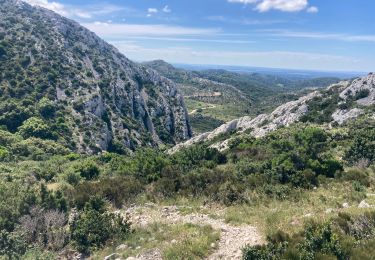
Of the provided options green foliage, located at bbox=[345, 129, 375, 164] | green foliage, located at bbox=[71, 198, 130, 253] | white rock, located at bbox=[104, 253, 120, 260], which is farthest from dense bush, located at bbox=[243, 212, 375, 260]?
green foliage, located at bbox=[345, 129, 375, 164]

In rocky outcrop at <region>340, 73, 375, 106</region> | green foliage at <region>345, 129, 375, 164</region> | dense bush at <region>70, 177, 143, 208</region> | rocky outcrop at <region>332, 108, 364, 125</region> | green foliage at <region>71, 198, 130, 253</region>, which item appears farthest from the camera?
rocky outcrop at <region>340, 73, 375, 106</region>

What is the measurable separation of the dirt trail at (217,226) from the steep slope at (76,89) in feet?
149

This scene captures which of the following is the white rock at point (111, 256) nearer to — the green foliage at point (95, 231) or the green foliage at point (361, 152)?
the green foliage at point (95, 231)

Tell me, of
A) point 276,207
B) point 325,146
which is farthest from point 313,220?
point 325,146

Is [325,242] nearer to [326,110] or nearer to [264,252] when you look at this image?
[264,252]

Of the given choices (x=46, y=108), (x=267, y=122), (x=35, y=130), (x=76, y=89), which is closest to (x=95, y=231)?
(x=35, y=130)

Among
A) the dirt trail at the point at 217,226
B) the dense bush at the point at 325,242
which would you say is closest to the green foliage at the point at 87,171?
the dirt trail at the point at 217,226

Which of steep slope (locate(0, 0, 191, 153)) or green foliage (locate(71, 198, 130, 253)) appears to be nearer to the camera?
green foliage (locate(71, 198, 130, 253))

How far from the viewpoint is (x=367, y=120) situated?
152ft

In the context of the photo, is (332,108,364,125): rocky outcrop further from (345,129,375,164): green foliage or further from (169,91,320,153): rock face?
(345,129,375,164): green foliage

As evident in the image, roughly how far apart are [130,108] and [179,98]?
30.2 metres

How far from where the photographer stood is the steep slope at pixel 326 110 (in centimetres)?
5509

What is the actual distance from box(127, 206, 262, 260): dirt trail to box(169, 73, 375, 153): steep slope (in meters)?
35.3

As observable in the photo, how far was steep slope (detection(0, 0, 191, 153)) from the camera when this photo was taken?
208 feet
